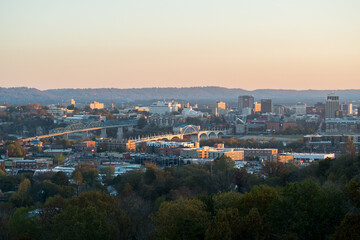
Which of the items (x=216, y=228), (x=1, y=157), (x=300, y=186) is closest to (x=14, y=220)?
(x=216, y=228)

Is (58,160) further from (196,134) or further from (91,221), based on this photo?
(196,134)

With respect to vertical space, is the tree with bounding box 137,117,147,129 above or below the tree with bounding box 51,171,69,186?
below

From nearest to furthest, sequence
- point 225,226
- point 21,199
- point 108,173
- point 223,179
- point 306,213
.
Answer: point 225,226 < point 306,213 < point 21,199 < point 223,179 < point 108,173

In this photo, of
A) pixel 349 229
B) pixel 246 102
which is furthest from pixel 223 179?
pixel 246 102

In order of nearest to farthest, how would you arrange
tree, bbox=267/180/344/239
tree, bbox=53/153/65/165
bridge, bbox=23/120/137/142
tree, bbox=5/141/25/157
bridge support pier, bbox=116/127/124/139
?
tree, bbox=267/180/344/239 < tree, bbox=53/153/65/165 < tree, bbox=5/141/25/157 < bridge, bbox=23/120/137/142 < bridge support pier, bbox=116/127/124/139

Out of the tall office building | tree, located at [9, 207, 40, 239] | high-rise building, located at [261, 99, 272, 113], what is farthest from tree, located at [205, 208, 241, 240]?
high-rise building, located at [261, 99, 272, 113]

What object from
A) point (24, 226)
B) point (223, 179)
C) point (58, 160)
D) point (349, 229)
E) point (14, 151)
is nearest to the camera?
point (349, 229)

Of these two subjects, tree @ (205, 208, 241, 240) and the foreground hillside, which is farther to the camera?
the foreground hillside

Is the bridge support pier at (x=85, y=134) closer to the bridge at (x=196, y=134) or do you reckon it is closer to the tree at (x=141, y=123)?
the bridge at (x=196, y=134)

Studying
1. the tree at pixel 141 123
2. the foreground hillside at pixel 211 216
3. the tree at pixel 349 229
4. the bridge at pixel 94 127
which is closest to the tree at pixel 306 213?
the foreground hillside at pixel 211 216

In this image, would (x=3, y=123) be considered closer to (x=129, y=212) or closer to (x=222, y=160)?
(x=222, y=160)

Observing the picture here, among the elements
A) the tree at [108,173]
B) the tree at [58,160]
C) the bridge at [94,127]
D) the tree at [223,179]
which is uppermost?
the tree at [223,179]

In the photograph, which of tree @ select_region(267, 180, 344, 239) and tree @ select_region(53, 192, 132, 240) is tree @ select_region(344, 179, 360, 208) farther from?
tree @ select_region(53, 192, 132, 240)
